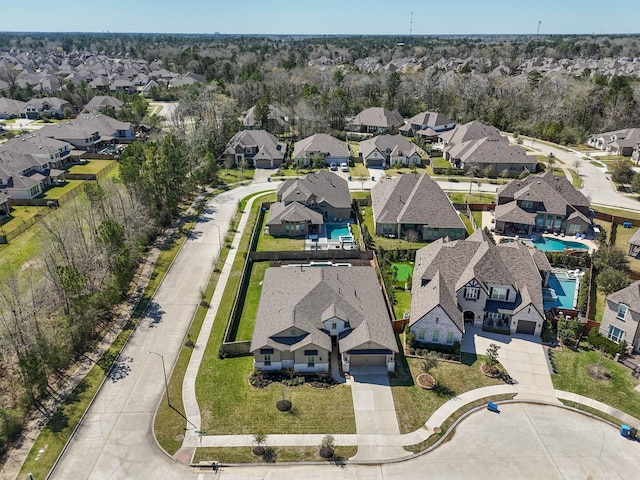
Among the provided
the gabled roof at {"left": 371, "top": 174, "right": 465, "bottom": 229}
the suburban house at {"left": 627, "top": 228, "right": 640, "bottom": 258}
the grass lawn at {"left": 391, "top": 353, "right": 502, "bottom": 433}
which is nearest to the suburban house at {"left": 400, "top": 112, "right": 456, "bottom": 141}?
the gabled roof at {"left": 371, "top": 174, "right": 465, "bottom": 229}

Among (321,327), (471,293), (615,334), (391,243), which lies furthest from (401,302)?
(615,334)

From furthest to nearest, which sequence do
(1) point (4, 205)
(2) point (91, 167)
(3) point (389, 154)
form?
(3) point (389, 154) → (2) point (91, 167) → (1) point (4, 205)

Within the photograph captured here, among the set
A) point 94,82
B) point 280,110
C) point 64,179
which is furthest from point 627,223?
point 94,82

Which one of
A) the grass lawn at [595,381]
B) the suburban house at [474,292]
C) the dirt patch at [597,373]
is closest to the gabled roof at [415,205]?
the suburban house at [474,292]

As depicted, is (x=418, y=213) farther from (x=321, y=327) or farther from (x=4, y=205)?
(x=4, y=205)

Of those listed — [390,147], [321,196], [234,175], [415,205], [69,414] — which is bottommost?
[69,414]

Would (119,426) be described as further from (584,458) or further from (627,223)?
(627,223)

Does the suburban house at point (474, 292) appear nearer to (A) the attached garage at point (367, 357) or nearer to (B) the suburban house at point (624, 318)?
(A) the attached garage at point (367, 357)

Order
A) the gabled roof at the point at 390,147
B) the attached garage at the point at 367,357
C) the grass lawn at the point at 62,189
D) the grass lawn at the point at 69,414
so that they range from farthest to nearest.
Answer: the gabled roof at the point at 390,147
the grass lawn at the point at 62,189
the attached garage at the point at 367,357
the grass lawn at the point at 69,414
